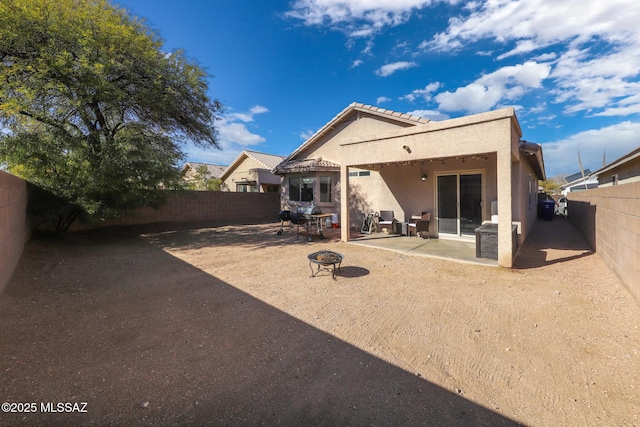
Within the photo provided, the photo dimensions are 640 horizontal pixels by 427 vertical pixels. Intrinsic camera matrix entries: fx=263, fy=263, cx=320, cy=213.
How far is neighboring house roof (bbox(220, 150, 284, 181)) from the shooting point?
23.2 metres

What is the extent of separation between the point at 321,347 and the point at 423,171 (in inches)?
351

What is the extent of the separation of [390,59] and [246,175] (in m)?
15.1

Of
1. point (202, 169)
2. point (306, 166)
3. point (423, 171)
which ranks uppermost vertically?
point (202, 169)

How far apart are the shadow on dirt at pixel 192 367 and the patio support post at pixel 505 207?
5017mm

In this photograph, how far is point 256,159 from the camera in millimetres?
23109

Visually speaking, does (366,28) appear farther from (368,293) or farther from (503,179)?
(368,293)

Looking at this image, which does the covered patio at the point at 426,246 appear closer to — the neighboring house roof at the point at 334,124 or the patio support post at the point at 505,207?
the patio support post at the point at 505,207

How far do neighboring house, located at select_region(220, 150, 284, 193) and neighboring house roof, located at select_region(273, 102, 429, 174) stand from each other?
22.4ft

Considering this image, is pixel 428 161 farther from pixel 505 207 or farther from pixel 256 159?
pixel 256 159

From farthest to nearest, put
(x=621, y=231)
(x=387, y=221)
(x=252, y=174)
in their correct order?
(x=252, y=174), (x=387, y=221), (x=621, y=231)

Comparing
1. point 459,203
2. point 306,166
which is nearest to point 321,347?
point 459,203

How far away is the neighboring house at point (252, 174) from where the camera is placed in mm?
22562

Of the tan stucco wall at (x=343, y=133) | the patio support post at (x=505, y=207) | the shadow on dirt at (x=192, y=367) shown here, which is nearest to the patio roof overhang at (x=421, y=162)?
the patio support post at (x=505, y=207)

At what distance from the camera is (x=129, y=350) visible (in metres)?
3.03
